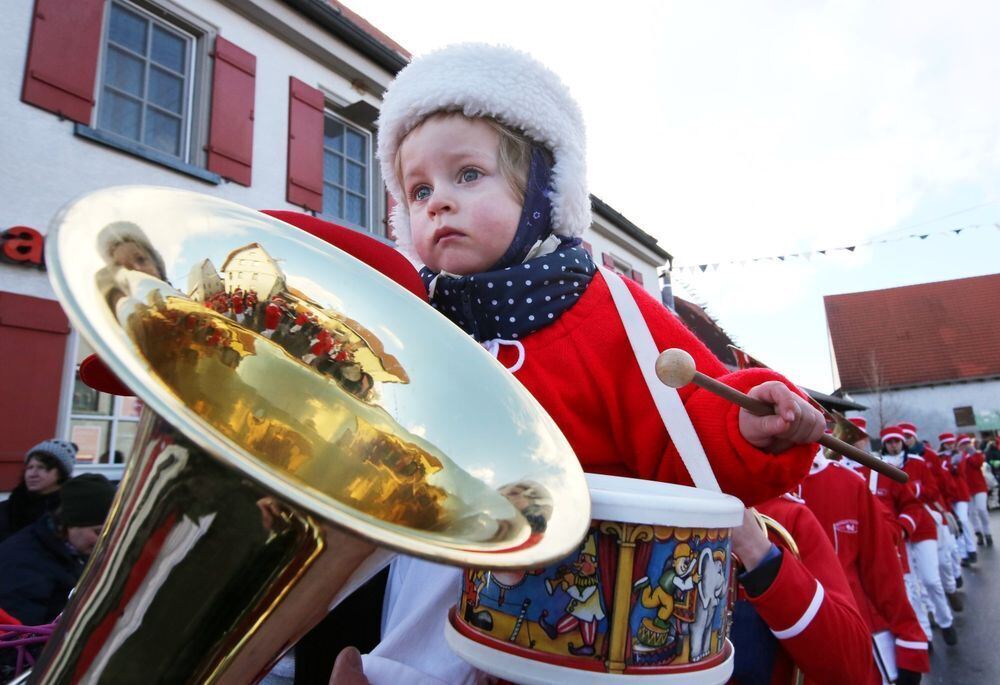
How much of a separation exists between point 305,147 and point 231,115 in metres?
0.74

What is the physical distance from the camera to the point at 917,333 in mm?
27734

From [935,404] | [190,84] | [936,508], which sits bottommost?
[936,508]

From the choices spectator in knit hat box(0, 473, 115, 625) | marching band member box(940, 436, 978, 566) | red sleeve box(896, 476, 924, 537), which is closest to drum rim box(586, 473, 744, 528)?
spectator in knit hat box(0, 473, 115, 625)

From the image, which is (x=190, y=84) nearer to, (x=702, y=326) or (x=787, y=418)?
(x=787, y=418)

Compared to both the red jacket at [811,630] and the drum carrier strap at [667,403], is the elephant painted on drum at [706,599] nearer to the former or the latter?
the drum carrier strap at [667,403]

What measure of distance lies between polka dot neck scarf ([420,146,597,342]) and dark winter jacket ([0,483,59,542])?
3.40 metres

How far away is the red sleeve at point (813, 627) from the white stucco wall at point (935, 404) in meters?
27.4

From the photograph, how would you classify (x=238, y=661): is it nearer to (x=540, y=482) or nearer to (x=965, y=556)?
(x=540, y=482)

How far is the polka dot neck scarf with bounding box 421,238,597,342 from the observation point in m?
1.26

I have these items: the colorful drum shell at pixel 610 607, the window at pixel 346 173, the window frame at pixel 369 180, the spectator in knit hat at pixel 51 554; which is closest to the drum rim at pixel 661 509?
the colorful drum shell at pixel 610 607

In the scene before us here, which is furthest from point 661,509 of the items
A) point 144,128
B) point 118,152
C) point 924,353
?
point 924,353

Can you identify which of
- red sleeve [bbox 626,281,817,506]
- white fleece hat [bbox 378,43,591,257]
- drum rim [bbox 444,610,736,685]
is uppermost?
white fleece hat [bbox 378,43,591,257]

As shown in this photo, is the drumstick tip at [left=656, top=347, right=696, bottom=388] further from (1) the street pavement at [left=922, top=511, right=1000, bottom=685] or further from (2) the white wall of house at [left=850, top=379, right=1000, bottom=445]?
(2) the white wall of house at [left=850, top=379, right=1000, bottom=445]

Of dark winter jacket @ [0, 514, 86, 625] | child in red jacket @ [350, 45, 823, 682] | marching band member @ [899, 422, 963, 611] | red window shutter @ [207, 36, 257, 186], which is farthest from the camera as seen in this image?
marching band member @ [899, 422, 963, 611]
